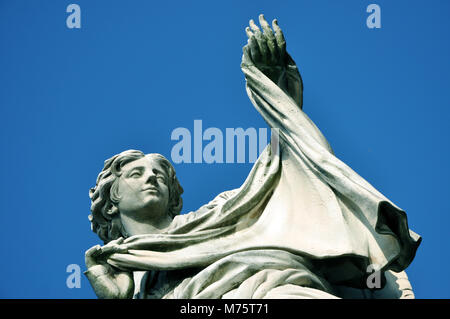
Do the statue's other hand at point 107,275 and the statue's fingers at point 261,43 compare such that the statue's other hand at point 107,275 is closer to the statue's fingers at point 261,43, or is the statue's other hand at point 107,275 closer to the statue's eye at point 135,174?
the statue's eye at point 135,174

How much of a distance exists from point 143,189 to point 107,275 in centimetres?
128

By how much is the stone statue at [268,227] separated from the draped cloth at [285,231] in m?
0.01

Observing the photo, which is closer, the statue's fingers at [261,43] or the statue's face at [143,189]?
the statue's fingers at [261,43]

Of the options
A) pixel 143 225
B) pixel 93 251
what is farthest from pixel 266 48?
pixel 93 251

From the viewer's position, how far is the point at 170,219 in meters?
12.3

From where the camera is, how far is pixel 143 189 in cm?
1205

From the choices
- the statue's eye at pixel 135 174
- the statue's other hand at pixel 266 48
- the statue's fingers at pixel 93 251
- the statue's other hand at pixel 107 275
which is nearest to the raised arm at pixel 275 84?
the statue's other hand at pixel 266 48

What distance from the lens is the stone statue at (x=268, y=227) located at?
1064 cm

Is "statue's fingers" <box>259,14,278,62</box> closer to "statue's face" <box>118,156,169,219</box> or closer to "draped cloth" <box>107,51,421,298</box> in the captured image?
"draped cloth" <box>107,51,421,298</box>

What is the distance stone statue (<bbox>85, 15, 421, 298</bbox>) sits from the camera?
34.9ft

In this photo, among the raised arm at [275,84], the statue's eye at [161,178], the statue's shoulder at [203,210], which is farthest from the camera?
the statue's eye at [161,178]

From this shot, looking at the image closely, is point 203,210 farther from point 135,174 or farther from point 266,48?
point 266,48
